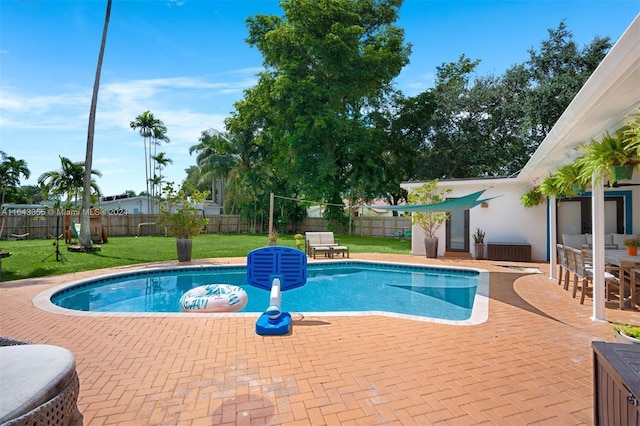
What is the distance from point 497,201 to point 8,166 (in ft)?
128

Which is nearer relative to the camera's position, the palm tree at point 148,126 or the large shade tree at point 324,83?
the large shade tree at point 324,83

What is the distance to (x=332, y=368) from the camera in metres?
3.35

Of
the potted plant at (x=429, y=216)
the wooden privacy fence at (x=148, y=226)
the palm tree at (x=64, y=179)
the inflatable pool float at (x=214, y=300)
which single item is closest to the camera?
the inflatable pool float at (x=214, y=300)

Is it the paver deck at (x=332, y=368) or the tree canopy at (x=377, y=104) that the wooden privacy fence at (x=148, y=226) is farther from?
the paver deck at (x=332, y=368)

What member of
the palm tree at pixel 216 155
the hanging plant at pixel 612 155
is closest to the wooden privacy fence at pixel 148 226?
the palm tree at pixel 216 155

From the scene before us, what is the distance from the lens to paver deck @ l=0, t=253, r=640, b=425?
2.59 m

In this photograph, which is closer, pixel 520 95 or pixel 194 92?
pixel 194 92

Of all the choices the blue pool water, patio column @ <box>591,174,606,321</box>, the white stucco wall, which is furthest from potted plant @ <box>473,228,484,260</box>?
patio column @ <box>591,174,606,321</box>

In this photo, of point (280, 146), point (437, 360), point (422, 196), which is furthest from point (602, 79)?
point (280, 146)

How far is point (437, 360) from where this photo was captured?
3541 mm

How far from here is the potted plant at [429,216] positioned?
12.1 metres

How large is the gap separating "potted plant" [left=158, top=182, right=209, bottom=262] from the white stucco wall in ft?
27.1

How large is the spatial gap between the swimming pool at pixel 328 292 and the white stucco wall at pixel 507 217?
10.4 ft

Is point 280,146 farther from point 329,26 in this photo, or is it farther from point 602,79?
point 602,79
